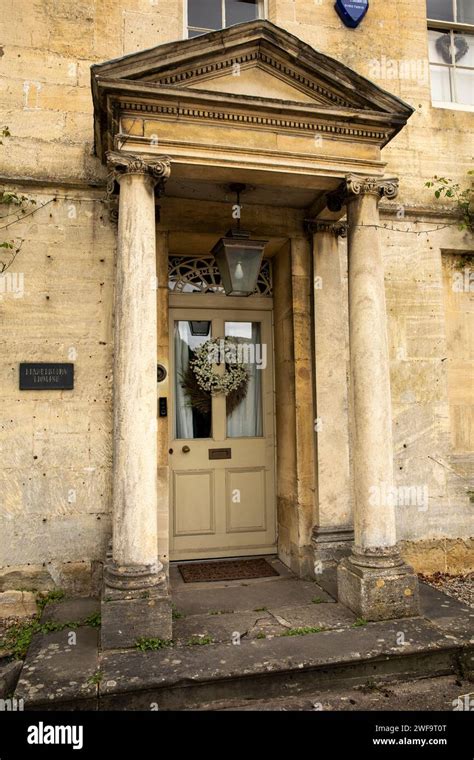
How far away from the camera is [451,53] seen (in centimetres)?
650

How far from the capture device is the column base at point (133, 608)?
3.76 m

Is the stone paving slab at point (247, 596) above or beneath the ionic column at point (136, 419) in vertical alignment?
beneath

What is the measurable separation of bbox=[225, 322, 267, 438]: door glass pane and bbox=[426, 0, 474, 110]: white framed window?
3521 mm

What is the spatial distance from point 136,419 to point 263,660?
187 centimetres

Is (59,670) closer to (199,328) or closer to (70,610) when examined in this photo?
(70,610)

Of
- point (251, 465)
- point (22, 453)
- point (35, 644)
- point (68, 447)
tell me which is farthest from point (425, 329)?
point (35, 644)

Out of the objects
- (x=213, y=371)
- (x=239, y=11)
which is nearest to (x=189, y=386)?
(x=213, y=371)

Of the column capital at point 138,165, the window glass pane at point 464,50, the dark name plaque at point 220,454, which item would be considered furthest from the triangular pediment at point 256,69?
the dark name plaque at point 220,454

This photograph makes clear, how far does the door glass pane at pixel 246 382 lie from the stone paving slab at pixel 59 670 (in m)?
2.58

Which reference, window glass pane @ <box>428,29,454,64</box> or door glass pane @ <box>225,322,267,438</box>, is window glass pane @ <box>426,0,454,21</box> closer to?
window glass pane @ <box>428,29,454,64</box>
